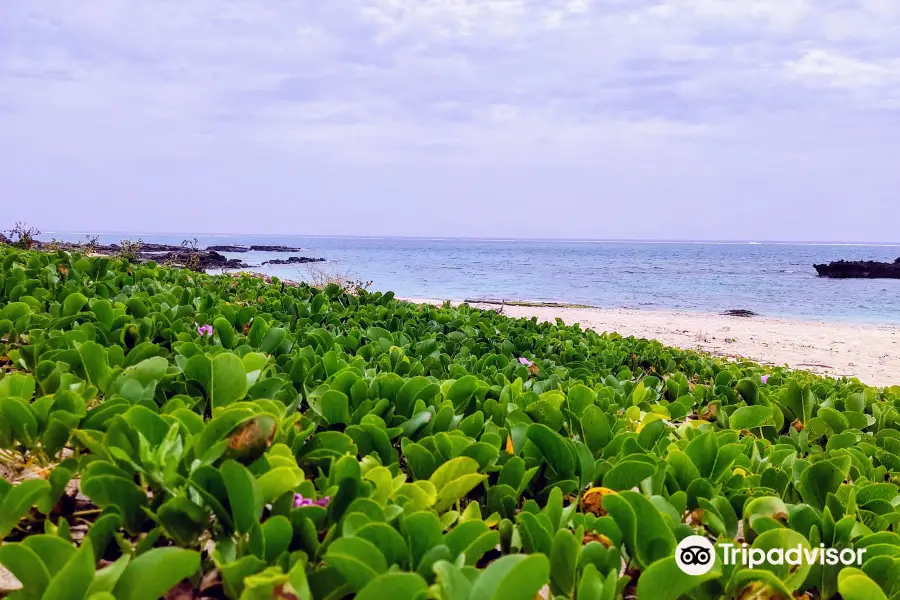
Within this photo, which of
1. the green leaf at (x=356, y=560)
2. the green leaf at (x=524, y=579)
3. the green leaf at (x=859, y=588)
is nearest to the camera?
the green leaf at (x=524, y=579)

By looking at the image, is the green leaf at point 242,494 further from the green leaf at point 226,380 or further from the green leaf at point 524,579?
the green leaf at point 226,380

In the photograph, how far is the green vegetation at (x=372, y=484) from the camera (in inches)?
43.1

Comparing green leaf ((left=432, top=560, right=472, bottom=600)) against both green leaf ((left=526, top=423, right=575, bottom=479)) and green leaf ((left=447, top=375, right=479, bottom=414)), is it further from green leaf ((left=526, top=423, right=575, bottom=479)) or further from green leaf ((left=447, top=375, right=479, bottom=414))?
green leaf ((left=447, top=375, right=479, bottom=414))

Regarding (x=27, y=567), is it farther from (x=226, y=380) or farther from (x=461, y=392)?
(x=461, y=392)

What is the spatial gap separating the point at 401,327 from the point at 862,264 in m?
58.5

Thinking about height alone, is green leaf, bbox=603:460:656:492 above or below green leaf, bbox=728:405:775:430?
above

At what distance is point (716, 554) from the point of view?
1.25 meters

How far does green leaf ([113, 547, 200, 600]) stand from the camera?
959 mm

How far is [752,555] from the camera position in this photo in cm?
130

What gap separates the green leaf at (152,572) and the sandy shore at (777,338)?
11592mm

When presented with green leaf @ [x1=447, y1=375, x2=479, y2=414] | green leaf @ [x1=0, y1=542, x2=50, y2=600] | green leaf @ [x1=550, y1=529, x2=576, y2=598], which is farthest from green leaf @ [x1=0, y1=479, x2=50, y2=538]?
green leaf @ [x1=447, y1=375, x2=479, y2=414]

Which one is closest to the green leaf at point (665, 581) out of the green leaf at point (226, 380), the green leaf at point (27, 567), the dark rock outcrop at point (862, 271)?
the green leaf at point (27, 567)

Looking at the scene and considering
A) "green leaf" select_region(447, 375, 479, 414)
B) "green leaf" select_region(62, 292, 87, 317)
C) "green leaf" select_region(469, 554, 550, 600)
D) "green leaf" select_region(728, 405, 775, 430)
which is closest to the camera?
"green leaf" select_region(469, 554, 550, 600)

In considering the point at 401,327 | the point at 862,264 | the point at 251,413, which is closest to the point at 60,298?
the point at 401,327
